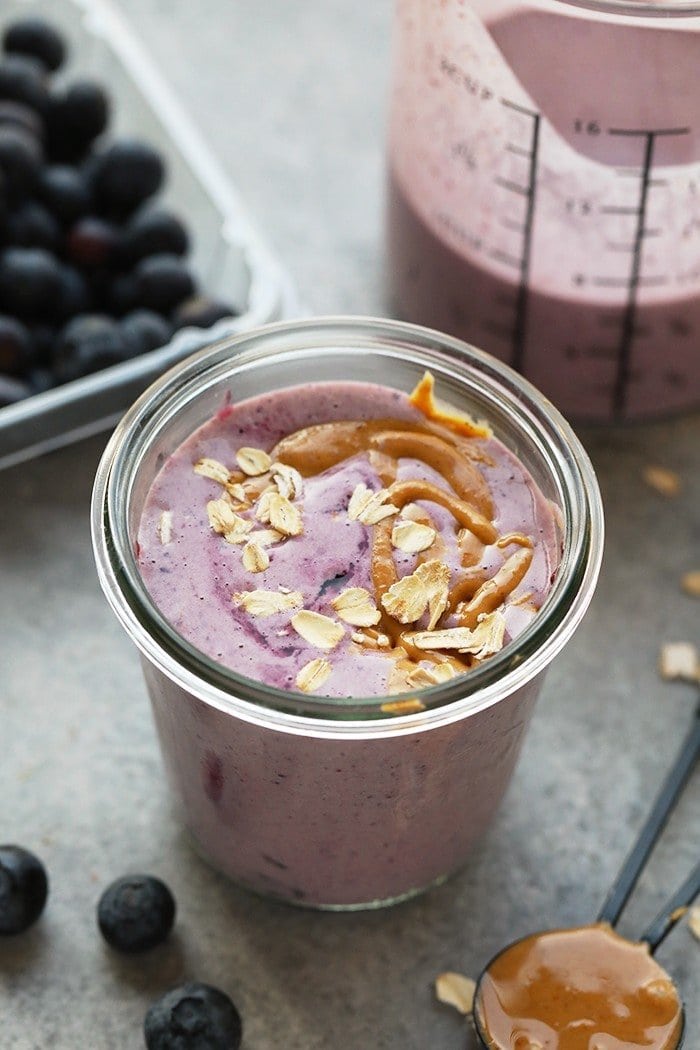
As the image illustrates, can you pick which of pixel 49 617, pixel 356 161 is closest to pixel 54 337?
pixel 49 617

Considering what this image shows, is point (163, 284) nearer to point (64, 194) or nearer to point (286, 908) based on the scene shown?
point (64, 194)

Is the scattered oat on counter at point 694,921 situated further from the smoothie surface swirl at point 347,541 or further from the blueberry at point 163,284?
the blueberry at point 163,284

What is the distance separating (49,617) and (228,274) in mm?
384

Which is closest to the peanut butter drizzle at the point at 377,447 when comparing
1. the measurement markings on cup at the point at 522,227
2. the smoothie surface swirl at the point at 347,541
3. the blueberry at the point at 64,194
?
the smoothie surface swirl at the point at 347,541

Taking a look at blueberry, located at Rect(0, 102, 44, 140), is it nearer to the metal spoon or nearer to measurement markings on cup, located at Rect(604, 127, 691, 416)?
measurement markings on cup, located at Rect(604, 127, 691, 416)

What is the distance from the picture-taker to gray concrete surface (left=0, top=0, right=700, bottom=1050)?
108cm

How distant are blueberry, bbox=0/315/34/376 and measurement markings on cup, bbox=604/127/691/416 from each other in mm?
520

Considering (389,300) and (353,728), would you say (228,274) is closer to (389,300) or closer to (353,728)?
(389,300)

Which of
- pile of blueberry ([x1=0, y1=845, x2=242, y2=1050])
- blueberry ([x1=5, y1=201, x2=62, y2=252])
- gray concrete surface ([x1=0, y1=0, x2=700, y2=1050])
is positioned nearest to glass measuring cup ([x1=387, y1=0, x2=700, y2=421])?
gray concrete surface ([x1=0, y1=0, x2=700, y2=1050])

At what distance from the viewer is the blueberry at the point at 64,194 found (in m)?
1.43

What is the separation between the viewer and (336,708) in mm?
877

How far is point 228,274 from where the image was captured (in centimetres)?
142

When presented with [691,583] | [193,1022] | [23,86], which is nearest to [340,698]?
[193,1022]

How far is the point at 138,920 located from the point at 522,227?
2.16ft
